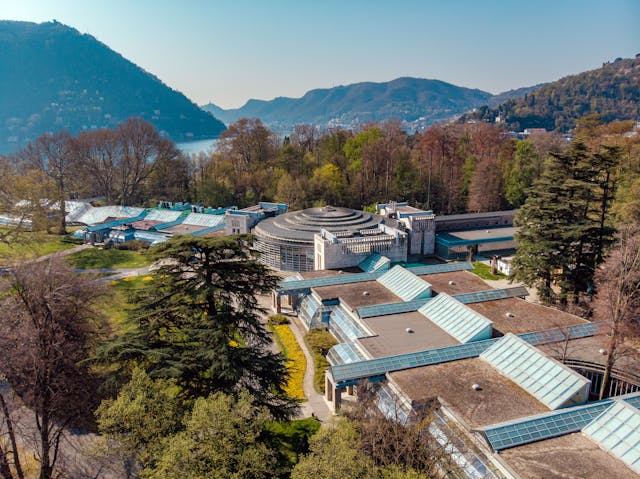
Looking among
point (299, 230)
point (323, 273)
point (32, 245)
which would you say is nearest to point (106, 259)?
point (32, 245)

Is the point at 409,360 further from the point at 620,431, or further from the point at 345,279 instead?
the point at 345,279

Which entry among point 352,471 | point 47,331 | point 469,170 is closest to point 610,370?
point 352,471

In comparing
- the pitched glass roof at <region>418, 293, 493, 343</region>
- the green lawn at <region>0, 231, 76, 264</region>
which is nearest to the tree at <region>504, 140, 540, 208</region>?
the pitched glass roof at <region>418, 293, 493, 343</region>

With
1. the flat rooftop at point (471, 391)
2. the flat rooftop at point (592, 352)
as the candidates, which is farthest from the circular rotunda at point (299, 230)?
the flat rooftop at point (592, 352)

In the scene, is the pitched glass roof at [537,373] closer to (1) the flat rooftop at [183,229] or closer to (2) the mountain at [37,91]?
(1) the flat rooftop at [183,229]

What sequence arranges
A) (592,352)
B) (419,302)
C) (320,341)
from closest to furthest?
(592,352) → (320,341) → (419,302)
